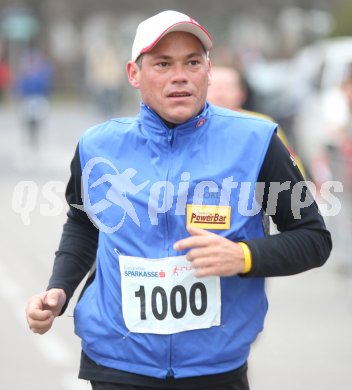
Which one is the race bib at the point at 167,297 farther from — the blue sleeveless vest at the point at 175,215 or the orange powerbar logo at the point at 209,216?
the orange powerbar logo at the point at 209,216

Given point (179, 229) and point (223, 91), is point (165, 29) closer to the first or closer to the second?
point (179, 229)

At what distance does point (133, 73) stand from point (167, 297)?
0.79 meters

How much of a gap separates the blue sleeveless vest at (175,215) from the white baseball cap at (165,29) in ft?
0.73

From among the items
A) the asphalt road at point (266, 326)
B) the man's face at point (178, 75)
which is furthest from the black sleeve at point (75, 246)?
the asphalt road at point (266, 326)

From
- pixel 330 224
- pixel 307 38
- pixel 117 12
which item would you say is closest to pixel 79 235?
pixel 330 224

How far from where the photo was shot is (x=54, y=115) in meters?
40.0

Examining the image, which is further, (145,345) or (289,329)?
(289,329)

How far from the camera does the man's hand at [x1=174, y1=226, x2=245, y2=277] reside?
11.9ft

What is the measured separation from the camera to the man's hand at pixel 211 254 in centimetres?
362

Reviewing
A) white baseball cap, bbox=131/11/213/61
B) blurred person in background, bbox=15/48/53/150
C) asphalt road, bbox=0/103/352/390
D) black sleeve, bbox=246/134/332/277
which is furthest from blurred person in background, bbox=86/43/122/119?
black sleeve, bbox=246/134/332/277

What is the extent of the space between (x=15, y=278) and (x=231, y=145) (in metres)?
7.04

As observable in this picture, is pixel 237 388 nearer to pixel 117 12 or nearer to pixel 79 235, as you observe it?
pixel 79 235

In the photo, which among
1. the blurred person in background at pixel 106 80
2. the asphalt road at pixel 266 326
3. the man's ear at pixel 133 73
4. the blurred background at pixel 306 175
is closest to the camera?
the man's ear at pixel 133 73

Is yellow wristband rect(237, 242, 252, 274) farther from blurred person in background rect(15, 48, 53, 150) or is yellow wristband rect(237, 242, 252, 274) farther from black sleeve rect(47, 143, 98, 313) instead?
blurred person in background rect(15, 48, 53, 150)
